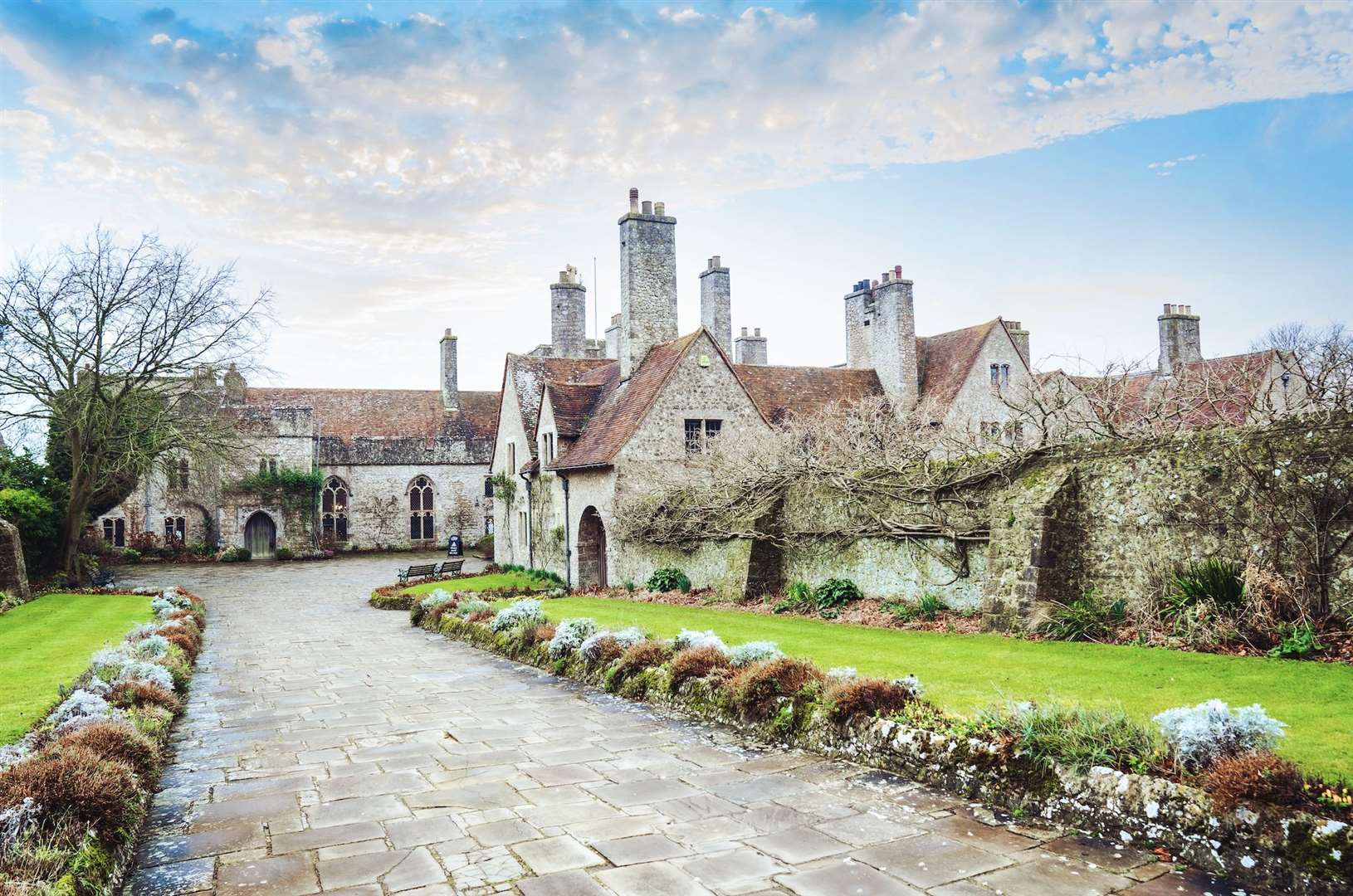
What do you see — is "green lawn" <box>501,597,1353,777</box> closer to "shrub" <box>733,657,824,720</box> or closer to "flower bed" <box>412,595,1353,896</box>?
"flower bed" <box>412,595,1353,896</box>

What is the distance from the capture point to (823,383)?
105ft

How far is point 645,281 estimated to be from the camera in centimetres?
2859

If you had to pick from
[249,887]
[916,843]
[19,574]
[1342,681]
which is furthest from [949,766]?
[19,574]

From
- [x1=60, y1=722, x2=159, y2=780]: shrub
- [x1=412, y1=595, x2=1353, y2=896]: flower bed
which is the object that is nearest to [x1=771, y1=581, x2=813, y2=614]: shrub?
[x1=412, y1=595, x2=1353, y2=896]: flower bed

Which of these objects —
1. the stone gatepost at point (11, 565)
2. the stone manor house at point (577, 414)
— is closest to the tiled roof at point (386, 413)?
the stone manor house at point (577, 414)

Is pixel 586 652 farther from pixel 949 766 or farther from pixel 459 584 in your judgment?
pixel 459 584

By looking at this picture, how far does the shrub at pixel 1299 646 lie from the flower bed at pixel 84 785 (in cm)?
963

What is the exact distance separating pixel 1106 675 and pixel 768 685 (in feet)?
10.2

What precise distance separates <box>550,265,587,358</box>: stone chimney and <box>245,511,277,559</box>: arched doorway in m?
18.7

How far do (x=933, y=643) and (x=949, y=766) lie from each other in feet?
17.7

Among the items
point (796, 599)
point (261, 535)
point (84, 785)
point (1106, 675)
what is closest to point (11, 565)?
point (796, 599)

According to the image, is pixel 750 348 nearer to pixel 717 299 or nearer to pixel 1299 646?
pixel 717 299

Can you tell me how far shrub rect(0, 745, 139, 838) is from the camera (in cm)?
544

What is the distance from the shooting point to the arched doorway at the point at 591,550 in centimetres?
2711
